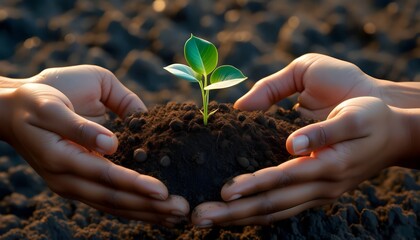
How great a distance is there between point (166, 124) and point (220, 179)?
0.76 feet

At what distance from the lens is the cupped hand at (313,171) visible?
1.17 metres

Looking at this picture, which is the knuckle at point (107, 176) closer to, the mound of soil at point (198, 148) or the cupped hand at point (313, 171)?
the mound of soil at point (198, 148)

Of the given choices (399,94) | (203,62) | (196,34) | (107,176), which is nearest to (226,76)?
(203,62)

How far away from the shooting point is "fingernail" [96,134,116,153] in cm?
114

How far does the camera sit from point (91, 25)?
8.77 ft

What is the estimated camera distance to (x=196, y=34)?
264 cm

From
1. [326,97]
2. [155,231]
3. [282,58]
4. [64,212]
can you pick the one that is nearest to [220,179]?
[155,231]

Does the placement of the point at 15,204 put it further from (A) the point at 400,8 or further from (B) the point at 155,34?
(A) the point at 400,8

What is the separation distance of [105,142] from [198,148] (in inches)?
10.1

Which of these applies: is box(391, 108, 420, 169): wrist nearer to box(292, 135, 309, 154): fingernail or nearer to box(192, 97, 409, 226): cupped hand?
box(192, 97, 409, 226): cupped hand

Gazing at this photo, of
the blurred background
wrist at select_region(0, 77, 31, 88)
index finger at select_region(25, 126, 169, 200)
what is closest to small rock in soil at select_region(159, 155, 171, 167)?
index finger at select_region(25, 126, 169, 200)

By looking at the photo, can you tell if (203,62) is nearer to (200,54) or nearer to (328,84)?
(200,54)

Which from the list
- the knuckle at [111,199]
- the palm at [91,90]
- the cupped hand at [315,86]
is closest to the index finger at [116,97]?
the palm at [91,90]

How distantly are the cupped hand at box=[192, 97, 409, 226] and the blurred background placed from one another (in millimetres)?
980
